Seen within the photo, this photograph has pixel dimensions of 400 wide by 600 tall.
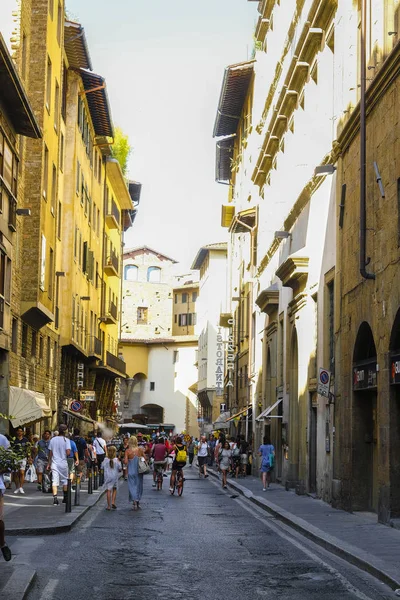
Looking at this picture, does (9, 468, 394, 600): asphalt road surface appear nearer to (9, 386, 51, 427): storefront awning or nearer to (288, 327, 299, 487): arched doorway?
(288, 327, 299, 487): arched doorway

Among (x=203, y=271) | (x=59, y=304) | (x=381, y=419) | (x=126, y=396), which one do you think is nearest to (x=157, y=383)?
(x=126, y=396)

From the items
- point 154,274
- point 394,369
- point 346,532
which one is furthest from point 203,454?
point 154,274

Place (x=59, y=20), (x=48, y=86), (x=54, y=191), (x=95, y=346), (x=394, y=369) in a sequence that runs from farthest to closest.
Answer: (x=95, y=346), (x=59, y=20), (x=54, y=191), (x=48, y=86), (x=394, y=369)

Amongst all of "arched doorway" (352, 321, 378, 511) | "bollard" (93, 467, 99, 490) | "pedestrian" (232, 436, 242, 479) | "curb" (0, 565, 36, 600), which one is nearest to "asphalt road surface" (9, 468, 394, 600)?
"curb" (0, 565, 36, 600)

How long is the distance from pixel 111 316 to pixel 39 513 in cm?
4583

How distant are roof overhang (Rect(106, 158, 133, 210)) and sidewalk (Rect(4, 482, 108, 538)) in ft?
124

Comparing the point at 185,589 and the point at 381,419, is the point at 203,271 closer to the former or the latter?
the point at 381,419

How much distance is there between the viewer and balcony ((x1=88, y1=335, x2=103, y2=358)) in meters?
57.7

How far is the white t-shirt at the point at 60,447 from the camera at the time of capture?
2578 centimetres

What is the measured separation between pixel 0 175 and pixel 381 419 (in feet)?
47.6

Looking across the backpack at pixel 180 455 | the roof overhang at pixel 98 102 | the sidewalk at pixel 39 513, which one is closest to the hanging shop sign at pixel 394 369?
the sidewalk at pixel 39 513

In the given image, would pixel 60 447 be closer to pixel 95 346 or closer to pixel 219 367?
pixel 95 346

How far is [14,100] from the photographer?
102 feet

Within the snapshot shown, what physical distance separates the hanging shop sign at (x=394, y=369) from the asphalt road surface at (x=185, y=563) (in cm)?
316
